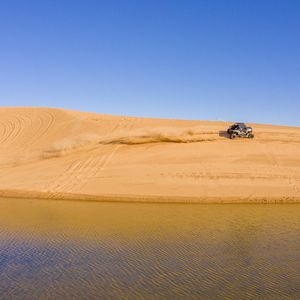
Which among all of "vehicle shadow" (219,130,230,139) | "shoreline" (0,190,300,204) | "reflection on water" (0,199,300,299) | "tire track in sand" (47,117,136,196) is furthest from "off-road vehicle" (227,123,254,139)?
"reflection on water" (0,199,300,299)

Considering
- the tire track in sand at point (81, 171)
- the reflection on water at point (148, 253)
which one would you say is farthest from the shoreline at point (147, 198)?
the reflection on water at point (148, 253)

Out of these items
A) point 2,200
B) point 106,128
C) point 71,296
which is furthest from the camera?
point 106,128

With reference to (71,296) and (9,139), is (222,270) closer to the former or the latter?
(71,296)

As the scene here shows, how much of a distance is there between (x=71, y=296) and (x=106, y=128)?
21.7 m

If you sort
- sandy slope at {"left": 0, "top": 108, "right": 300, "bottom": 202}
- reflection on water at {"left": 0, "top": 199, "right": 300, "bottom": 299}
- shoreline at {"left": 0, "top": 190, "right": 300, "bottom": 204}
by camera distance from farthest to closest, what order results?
sandy slope at {"left": 0, "top": 108, "right": 300, "bottom": 202}, shoreline at {"left": 0, "top": 190, "right": 300, "bottom": 204}, reflection on water at {"left": 0, "top": 199, "right": 300, "bottom": 299}

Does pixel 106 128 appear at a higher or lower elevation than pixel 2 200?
higher

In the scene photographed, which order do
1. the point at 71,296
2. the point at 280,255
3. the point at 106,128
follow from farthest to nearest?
the point at 106,128 → the point at 280,255 → the point at 71,296

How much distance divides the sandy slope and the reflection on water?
328 cm

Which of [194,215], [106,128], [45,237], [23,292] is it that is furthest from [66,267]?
[106,128]

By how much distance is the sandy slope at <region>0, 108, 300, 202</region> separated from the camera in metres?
19.0

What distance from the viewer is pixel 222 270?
843 cm

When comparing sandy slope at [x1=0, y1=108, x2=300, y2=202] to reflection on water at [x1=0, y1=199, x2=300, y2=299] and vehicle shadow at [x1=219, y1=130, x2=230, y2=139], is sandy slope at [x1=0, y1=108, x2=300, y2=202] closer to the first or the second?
vehicle shadow at [x1=219, y1=130, x2=230, y2=139]

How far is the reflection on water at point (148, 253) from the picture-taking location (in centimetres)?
729

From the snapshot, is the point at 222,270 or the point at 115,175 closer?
the point at 222,270
